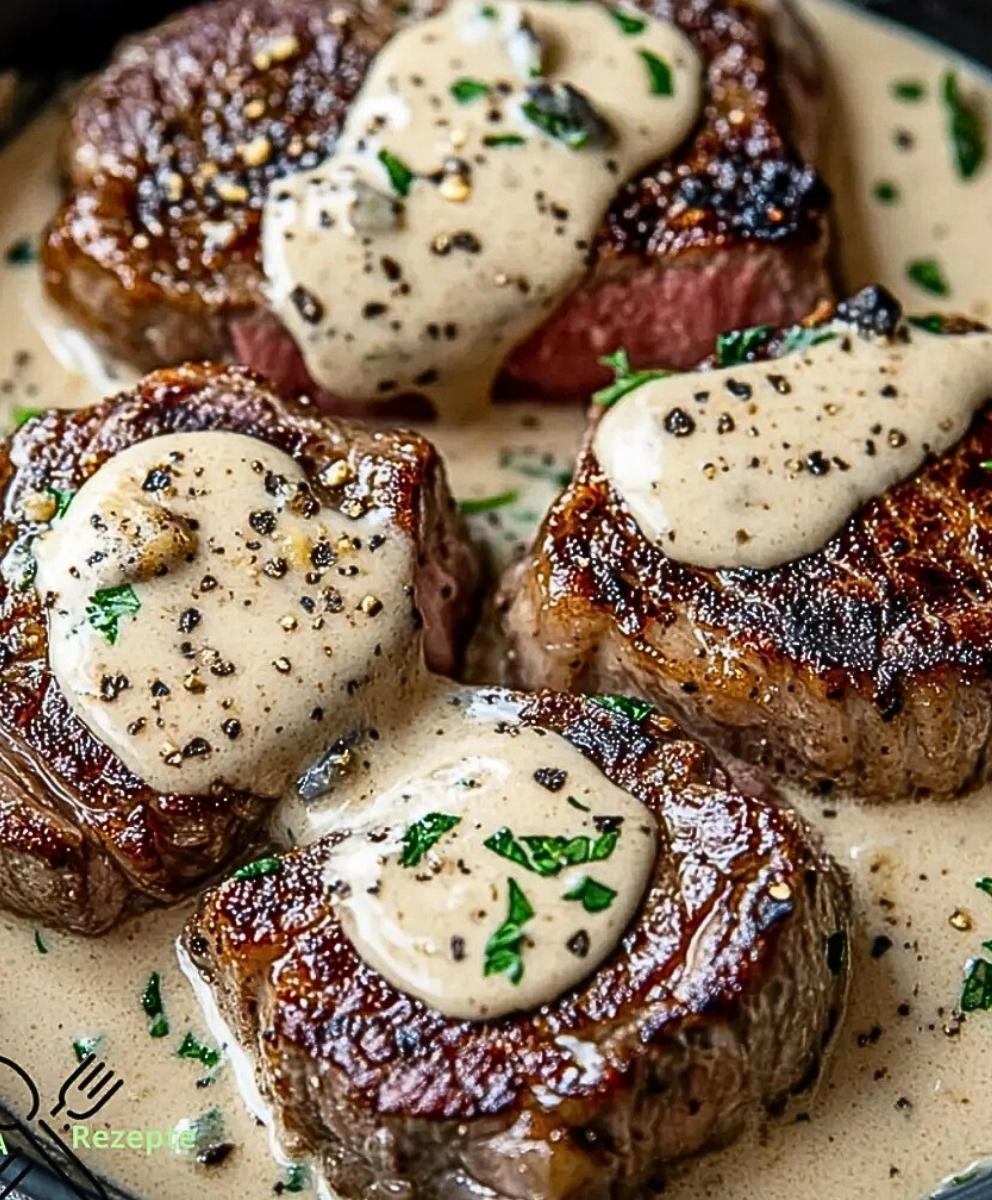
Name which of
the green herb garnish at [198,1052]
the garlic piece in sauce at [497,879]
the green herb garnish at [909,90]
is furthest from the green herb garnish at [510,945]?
the green herb garnish at [909,90]

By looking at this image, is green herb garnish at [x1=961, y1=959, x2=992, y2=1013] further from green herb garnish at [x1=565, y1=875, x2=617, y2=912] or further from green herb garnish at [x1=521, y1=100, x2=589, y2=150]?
green herb garnish at [x1=521, y1=100, x2=589, y2=150]

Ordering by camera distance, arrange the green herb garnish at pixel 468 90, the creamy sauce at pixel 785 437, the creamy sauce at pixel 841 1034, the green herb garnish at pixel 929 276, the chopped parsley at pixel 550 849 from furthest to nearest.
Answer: the green herb garnish at pixel 929 276 < the green herb garnish at pixel 468 90 < the creamy sauce at pixel 785 437 < the creamy sauce at pixel 841 1034 < the chopped parsley at pixel 550 849

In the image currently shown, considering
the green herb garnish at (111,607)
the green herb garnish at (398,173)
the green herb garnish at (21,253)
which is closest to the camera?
the green herb garnish at (111,607)

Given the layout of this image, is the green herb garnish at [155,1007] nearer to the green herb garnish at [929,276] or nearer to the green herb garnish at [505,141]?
the green herb garnish at [505,141]

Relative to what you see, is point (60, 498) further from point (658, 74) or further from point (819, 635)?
point (658, 74)

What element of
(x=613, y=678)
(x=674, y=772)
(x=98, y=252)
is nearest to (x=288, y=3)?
(x=98, y=252)

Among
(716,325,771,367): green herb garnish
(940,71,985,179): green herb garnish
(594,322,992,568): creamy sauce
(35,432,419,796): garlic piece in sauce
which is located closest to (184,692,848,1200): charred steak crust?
(35,432,419,796): garlic piece in sauce

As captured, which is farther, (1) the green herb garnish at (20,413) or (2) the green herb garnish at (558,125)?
(2) the green herb garnish at (558,125)
